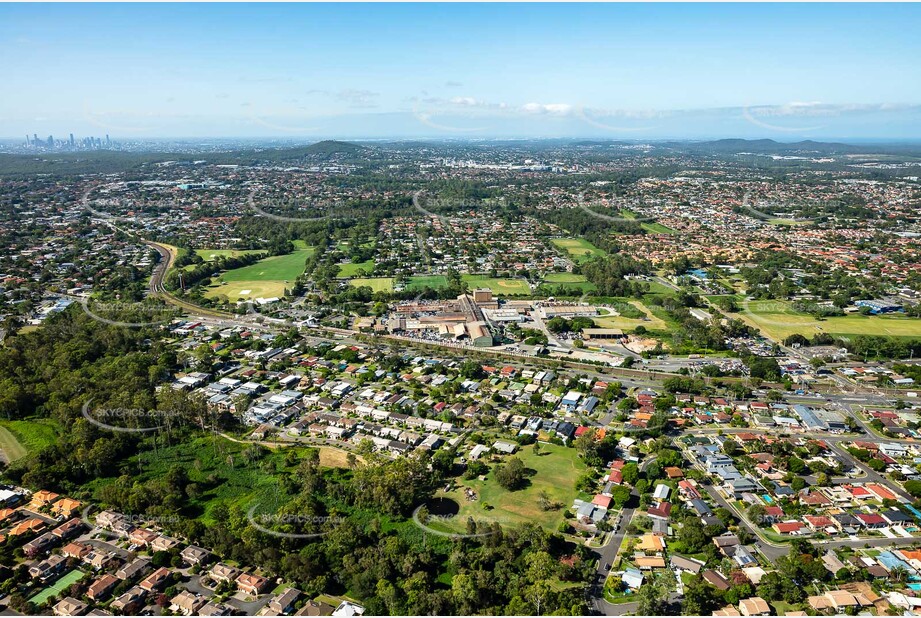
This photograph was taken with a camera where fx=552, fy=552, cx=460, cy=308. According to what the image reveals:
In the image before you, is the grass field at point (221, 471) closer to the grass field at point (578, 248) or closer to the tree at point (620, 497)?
the tree at point (620, 497)

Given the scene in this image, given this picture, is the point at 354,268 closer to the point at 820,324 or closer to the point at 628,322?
the point at 628,322

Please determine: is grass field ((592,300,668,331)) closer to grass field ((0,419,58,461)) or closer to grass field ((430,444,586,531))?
grass field ((430,444,586,531))

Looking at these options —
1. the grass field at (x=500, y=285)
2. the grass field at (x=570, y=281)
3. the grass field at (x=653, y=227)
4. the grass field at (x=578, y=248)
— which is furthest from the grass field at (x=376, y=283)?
the grass field at (x=653, y=227)

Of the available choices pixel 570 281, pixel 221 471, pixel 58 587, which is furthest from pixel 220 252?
pixel 58 587

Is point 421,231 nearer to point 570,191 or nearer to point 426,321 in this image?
point 426,321

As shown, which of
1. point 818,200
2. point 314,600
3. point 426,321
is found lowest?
point 314,600

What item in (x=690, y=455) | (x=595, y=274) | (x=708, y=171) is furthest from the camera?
(x=708, y=171)

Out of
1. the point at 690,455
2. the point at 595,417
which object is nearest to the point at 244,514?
the point at 595,417
